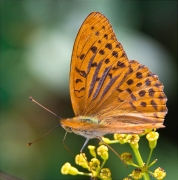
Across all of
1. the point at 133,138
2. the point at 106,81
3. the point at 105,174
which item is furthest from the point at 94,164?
the point at 106,81

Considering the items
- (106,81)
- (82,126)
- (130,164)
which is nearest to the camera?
(82,126)

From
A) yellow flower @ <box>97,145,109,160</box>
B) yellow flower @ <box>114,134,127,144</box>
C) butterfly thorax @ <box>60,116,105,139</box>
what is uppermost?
butterfly thorax @ <box>60,116,105,139</box>

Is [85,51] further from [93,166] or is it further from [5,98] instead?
[5,98]

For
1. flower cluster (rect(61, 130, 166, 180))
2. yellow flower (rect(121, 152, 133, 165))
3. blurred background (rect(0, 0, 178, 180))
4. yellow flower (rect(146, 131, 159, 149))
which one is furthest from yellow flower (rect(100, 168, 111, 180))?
blurred background (rect(0, 0, 178, 180))

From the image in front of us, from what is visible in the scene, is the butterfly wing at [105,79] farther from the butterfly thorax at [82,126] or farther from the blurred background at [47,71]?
the blurred background at [47,71]

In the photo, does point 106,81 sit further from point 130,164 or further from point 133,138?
point 130,164

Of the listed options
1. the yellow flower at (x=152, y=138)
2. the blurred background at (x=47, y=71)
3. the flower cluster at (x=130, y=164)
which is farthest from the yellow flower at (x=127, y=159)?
the blurred background at (x=47, y=71)

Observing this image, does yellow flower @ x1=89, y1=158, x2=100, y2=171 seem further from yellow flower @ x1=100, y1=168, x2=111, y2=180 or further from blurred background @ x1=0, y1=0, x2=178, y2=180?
blurred background @ x1=0, y1=0, x2=178, y2=180
